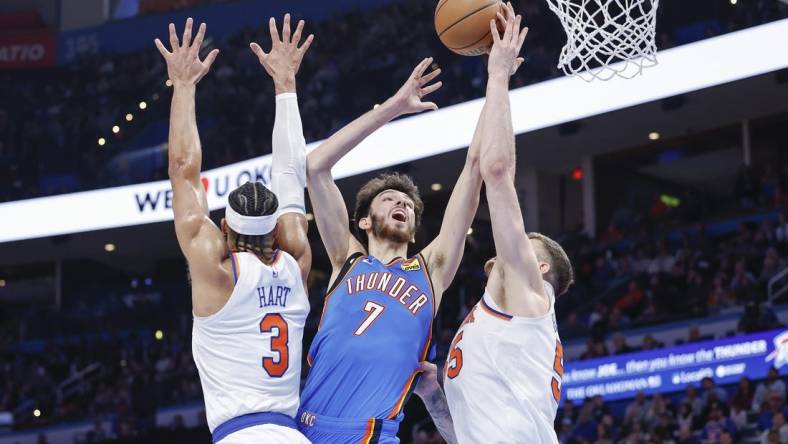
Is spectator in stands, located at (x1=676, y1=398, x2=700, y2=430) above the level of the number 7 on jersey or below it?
below

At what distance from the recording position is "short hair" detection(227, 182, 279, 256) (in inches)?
159

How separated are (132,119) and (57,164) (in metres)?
1.65

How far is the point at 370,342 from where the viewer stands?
432 centimetres

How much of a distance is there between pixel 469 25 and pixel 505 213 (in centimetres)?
110

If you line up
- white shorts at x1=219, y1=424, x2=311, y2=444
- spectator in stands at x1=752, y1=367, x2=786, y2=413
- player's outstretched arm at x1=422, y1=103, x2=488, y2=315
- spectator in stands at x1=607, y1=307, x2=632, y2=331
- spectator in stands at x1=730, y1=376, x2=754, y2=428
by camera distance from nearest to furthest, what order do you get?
white shorts at x1=219, y1=424, x2=311, y2=444 → player's outstretched arm at x1=422, y1=103, x2=488, y2=315 → spectator in stands at x1=752, y1=367, x2=786, y2=413 → spectator in stands at x1=730, y1=376, x2=754, y2=428 → spectator in stands at x1=607, y1=307, x2=632, y2=331

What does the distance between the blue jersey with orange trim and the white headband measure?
0.57 meters

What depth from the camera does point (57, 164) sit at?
20.6 meters

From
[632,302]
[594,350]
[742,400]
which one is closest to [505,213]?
[742,400]

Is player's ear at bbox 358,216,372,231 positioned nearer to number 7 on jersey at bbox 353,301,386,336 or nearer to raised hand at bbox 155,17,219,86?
number 7 on jersey at bbox 353,301,386,336

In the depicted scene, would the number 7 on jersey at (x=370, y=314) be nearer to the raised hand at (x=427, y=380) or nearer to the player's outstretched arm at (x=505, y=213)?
the raised hand at (x=427, y=380)

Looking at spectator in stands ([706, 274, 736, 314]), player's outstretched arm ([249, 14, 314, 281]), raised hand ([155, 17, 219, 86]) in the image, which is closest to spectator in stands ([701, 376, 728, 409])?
spectator in stands ([706, 274, 736, 314])

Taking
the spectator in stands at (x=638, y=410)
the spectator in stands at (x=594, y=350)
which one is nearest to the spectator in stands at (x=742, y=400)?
the spectator in stands at (x=638, y=410)

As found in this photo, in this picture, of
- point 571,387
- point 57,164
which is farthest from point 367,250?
point 57,164

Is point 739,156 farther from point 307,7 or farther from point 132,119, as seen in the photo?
point 132,119
